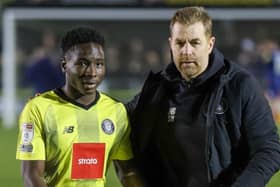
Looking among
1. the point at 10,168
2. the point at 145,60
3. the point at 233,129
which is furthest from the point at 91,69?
the point at 145,60

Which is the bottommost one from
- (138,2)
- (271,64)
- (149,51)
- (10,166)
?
(10,166)

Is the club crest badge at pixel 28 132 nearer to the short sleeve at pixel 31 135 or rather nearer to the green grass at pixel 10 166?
the short sleeve at pixel 31 135

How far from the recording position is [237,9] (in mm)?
16047

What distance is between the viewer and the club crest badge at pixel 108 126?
12.2 feet

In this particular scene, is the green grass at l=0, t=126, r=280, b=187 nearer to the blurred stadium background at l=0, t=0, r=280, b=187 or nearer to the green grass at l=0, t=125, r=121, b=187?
the green grass at l=0, t=125, r=121, b=187

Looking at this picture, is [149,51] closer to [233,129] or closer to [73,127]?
[73,127]

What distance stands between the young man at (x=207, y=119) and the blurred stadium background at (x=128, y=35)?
11.7m

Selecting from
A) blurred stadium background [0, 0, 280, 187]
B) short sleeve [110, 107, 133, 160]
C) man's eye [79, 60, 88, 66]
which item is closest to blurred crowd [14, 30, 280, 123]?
blurred stadium background [0, 0, 280, 187]

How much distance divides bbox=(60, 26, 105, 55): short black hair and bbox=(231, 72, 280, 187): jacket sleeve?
66 centimetres

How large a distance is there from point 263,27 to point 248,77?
13108 mm

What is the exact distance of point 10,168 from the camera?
32.4 feet

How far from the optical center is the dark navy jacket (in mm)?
3441

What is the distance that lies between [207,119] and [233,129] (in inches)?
Result: 4.6

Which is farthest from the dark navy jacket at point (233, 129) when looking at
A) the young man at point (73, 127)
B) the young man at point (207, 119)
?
the young man at point (73, 127)
